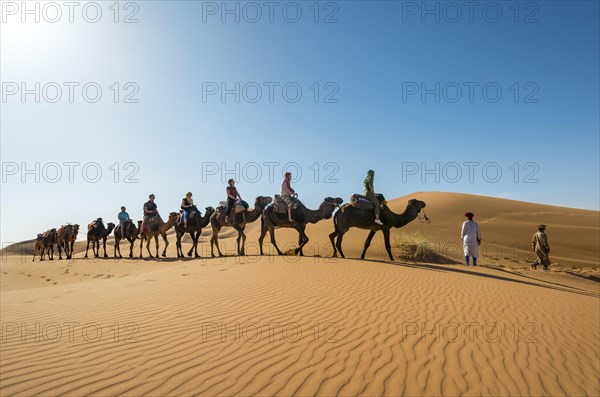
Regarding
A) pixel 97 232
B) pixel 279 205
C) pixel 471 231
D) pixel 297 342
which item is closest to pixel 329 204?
pixel 279 205

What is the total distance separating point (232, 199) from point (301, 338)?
1177 cm

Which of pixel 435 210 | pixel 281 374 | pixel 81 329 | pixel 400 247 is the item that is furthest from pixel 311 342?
pixel 435 210

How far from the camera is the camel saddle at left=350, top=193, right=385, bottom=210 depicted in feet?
45.9

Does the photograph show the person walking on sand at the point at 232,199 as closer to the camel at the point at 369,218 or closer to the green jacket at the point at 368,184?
the camel at the point at 369,218

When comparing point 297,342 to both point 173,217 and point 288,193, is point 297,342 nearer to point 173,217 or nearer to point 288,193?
point 288,193

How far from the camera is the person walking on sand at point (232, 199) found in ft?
53.0

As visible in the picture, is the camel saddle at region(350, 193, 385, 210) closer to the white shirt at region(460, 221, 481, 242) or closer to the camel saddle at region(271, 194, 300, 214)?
the camel saddle at region(271, 194, 300, 214)

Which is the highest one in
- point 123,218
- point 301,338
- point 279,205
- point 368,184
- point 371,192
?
point 368,184

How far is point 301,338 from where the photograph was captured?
5.05 meters

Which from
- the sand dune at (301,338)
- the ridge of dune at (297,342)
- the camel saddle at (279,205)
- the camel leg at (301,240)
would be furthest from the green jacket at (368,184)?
the ridge of dune at (297,342)

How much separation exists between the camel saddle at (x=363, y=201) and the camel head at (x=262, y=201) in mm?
4046

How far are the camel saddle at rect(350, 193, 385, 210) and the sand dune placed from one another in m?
4.07

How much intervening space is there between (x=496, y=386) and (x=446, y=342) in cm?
113

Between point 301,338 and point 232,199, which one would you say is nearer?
point 301,338
